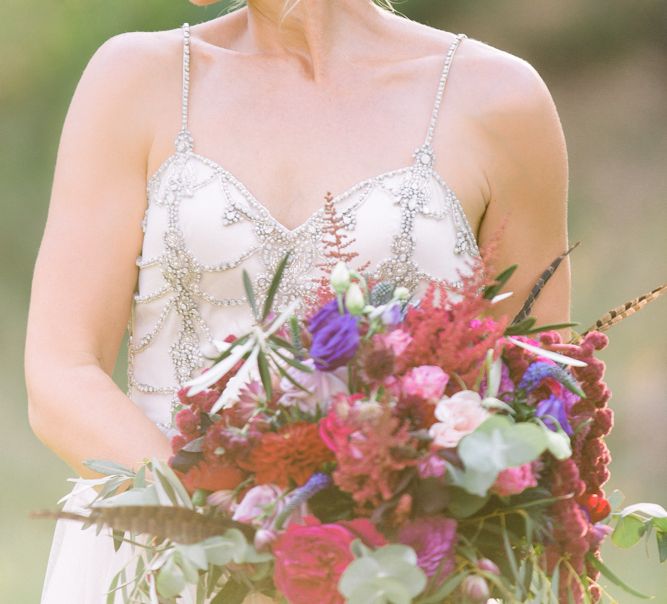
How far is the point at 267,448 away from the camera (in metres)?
1.79

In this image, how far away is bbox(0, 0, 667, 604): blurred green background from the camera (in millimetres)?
8328

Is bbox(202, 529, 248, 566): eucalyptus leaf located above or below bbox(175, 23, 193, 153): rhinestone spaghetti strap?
below

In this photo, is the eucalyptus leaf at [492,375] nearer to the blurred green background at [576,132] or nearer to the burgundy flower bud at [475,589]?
the burgundy flower bud at [475,589]

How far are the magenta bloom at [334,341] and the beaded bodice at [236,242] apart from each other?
27.2 inches

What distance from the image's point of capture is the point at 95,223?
97.3 inches

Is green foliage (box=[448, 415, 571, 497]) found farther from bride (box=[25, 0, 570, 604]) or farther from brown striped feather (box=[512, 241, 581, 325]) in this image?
bride (box=[25, 0, 570, 604])

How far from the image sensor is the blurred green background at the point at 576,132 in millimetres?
8328

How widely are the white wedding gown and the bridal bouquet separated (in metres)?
0.60

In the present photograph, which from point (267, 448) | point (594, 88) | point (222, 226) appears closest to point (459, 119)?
point (222, 226)

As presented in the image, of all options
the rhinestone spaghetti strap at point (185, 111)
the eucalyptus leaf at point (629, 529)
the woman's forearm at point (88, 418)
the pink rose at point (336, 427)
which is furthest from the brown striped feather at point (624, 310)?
the rhinestone spaghetti strap at point (185, 111)

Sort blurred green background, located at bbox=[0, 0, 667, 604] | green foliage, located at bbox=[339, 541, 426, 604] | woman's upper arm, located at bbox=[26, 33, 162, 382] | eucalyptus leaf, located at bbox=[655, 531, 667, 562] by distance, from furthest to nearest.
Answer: blurred green background, located at bbox=[0, 0, 667, 604], woman's upper arm, located at bbox=[26, 33, 162, 382], eucalyptus leaf, located at bbox=[655, 531, 667, 562], green foliage, located at bbox=[339, 541, 426, 604]

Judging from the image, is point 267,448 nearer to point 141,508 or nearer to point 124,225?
point 141,508

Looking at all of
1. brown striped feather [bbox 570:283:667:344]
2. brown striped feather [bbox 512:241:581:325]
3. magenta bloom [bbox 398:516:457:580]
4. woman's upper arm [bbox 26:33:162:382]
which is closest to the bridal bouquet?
magenta bloom [bbox 398:516:457:580]

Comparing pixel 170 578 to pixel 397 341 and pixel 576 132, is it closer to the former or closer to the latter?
pixel 397 341
